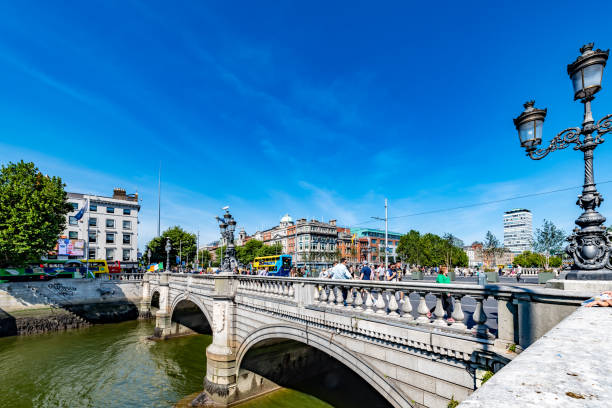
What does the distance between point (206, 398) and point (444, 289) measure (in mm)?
12602

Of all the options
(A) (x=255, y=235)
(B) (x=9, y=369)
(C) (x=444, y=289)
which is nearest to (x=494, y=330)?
(C) (x=444, y=289)

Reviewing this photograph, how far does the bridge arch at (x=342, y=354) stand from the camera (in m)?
A: 6.44

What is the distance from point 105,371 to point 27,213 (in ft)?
53.4

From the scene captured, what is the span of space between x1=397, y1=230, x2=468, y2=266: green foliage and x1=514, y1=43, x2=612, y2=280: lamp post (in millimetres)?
74172

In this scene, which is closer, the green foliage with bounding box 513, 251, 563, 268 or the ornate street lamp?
the ornate street lamp

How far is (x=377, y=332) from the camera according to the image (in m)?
6.56

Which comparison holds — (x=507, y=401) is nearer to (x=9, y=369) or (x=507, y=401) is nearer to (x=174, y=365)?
(x=174, y=365)

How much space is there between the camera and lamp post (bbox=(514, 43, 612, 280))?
165 inches

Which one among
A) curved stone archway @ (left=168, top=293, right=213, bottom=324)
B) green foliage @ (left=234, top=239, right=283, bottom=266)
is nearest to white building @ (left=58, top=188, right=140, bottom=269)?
curved stone archway @ (left=168, top=293, right=213, bottom=324)

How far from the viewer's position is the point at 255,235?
118m

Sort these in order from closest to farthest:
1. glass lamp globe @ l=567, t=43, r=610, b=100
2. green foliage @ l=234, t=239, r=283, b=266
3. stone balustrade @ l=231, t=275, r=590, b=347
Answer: stone balustrade @ l=231, t=275, r=590, b=347, glass lamp globe @ l=567, t=43, r=610, b=100, green foliage @ l=234, t=239, r=283, b=266

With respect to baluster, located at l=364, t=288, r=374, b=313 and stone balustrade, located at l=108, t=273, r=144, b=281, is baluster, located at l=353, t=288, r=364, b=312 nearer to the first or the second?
baluster, located at l=364, t=288, r=374, b=313

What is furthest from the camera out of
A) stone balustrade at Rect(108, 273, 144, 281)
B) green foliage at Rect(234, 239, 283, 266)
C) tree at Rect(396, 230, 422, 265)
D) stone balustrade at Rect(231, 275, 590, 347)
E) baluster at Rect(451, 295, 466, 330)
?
green foliage at Rect(234, 239, 283, 266)

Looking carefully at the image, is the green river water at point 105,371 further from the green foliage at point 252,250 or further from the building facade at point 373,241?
the building facade at point 373,241
